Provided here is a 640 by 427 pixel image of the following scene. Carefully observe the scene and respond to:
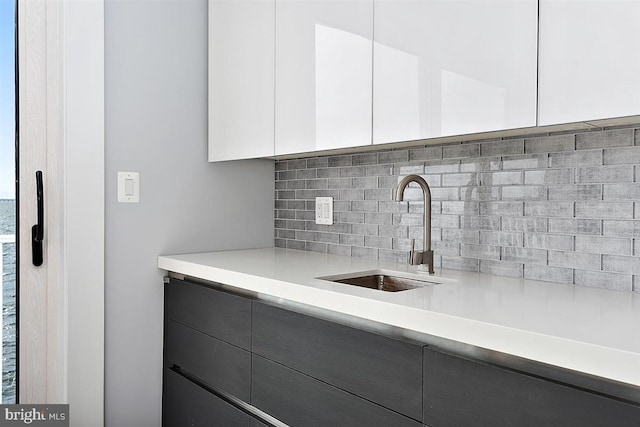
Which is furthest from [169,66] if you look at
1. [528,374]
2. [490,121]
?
[528,374]

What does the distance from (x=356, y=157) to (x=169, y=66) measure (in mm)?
878

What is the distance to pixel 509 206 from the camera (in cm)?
158

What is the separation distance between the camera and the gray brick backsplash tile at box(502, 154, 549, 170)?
150 cm

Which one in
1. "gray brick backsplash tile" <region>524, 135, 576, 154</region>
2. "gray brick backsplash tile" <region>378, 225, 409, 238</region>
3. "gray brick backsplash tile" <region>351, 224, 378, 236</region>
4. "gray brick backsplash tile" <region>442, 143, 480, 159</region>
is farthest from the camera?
"gray brick backsplash tile" <region>351, 224, 378, 236</region>

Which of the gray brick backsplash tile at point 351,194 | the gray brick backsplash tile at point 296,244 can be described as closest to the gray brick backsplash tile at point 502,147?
the gray brick backsplash tile at point 351,194

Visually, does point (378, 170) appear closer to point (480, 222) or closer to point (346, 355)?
point (480, 222)

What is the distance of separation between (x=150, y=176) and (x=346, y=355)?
1247mm

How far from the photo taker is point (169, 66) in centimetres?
217

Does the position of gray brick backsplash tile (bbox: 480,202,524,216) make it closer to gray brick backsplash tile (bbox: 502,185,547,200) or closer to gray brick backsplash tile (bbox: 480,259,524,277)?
gray brick backsplash tile (bbox: 502,185,547,200)

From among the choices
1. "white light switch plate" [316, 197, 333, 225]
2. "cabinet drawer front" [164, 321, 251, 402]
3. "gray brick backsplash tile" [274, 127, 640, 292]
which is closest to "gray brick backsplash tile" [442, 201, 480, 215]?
"gray brick backsplash tile" [274, 127, 640, 292]

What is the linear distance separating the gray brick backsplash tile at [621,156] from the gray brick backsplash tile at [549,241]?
231 mm

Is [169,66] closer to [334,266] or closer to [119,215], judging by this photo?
[119,215]

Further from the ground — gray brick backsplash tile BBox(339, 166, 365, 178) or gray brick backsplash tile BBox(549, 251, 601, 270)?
gray brick backsplash tile BBox(339, 166, 365, 178)

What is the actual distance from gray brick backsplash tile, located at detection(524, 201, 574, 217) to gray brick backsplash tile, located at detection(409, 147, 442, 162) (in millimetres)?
363
